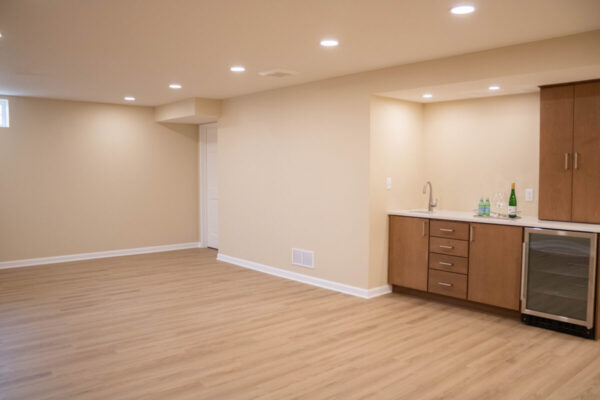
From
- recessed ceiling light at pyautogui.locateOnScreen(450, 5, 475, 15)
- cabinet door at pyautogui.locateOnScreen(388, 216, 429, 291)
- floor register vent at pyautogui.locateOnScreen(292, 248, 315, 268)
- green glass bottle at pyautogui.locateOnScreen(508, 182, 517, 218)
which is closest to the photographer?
recessed ceiling light at pyautogui.locateOnScreen(450, 5, 475, 15)

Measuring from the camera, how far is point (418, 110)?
560cm

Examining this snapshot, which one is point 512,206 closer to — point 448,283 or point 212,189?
point 448,283

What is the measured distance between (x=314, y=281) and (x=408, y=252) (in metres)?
1.20

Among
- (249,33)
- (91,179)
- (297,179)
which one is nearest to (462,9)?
(249,33)

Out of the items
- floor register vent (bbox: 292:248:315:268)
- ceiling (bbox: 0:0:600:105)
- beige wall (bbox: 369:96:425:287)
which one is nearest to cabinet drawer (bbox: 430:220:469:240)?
beige wall (bbox: 369:96:425:287)

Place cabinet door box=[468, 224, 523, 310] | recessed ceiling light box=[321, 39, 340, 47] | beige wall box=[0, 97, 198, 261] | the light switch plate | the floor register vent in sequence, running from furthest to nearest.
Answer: beige wall box=[0, 97, 198, 261]
the floor register vent
the light switch plate
cabinet door box=[468, 224, 523, 310]
recessed ceiling light box=[321, 39, 340, 47]

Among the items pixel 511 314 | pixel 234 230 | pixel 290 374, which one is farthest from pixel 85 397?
pixel 234 230

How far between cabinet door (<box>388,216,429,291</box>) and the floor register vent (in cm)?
94

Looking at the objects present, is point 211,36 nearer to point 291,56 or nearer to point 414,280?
point 291,56

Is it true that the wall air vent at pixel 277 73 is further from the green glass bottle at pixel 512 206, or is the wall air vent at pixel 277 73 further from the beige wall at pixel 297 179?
the green glass bottle at pixel 512 206

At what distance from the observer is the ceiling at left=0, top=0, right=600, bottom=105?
292 cm

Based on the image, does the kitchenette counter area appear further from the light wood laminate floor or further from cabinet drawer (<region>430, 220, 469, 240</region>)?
the light wood laminate floor

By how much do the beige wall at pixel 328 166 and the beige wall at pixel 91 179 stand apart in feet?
6.01

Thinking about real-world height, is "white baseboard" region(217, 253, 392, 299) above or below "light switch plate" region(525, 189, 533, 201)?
below
